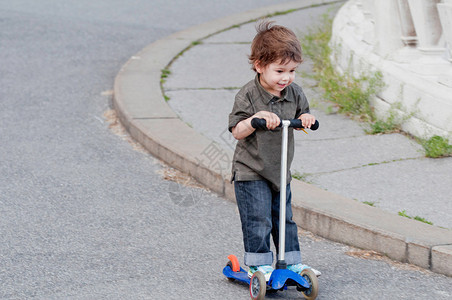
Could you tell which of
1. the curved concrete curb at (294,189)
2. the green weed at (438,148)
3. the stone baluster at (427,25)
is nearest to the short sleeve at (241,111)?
the curved concrete curb at (294,189)

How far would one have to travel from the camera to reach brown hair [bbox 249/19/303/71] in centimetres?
359

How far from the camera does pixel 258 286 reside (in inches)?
144

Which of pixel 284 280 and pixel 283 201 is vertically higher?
pixel 283 201

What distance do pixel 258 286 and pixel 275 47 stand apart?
1.13 meters

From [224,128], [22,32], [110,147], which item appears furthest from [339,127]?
[22,32]

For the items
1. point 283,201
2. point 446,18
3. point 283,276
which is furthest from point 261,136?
point 446,18

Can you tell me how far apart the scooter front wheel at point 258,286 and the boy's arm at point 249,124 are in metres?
0.67

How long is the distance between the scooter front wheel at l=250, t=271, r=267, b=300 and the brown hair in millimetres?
1002

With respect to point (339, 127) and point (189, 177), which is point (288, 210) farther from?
point (339, 127)

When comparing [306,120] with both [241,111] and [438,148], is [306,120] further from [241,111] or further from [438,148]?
[438,148]

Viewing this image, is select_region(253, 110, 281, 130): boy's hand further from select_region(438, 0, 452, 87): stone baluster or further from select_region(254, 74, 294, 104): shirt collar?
select_region(438, 0, 452, 87): stone baluster

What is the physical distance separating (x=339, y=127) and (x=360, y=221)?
2.10 m

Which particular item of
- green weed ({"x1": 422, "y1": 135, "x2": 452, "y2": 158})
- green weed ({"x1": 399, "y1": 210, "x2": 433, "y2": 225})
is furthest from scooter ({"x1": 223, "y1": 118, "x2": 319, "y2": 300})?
green weed ({"x1": 422, "y1": 135, "x2": 452, "y2": 158})

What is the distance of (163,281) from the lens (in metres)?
3.91
